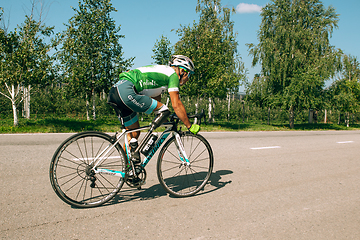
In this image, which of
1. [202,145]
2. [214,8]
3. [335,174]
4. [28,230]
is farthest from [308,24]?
[28,230]

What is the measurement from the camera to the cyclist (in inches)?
129

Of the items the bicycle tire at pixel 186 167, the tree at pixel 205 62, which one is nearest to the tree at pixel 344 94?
the tree at pixel 205 62

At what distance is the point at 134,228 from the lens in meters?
2.68

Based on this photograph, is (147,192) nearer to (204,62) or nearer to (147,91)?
(147,91)

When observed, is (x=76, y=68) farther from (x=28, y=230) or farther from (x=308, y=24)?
(x=308, y=24)

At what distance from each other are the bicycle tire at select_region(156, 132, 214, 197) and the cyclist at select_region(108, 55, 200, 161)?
321mm

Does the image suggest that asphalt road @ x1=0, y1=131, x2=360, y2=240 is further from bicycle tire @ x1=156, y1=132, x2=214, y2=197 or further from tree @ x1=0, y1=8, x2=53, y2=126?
tree @ x1=0, y1=8, x2=53, y2=126

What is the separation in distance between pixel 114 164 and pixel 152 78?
45.8 inches

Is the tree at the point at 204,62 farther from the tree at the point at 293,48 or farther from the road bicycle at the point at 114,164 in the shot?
the road bicycle at the point at 114,164

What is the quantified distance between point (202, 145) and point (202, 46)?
18.2m

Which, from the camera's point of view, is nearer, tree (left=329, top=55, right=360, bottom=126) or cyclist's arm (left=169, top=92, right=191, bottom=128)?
cyclist's arm (left=169, top=92, right=191, bottom=128)

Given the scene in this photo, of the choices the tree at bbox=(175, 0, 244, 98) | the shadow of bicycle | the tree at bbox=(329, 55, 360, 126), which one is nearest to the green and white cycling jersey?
the shadow of bicycle

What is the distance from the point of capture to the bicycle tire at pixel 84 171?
3006 mm

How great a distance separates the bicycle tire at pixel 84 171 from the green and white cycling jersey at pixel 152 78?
75 centimetres
